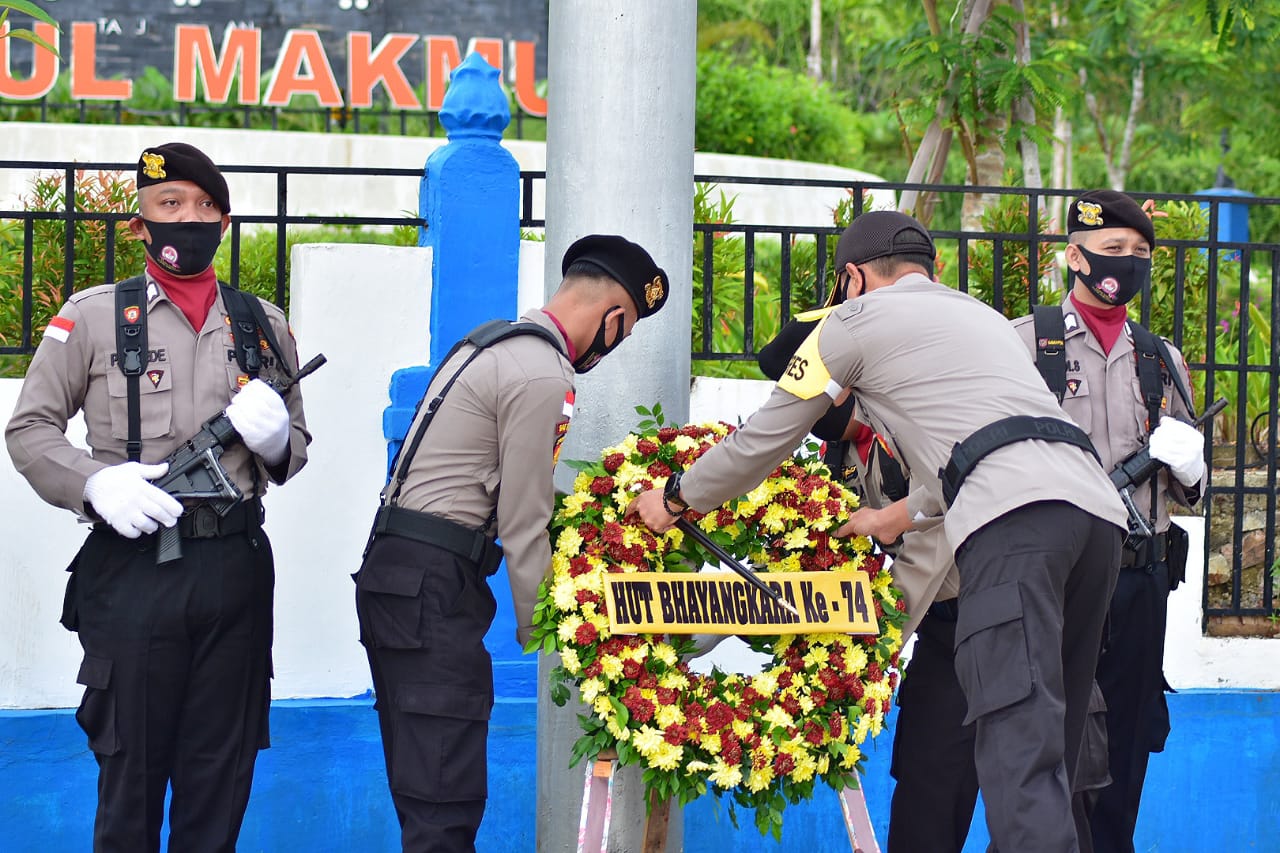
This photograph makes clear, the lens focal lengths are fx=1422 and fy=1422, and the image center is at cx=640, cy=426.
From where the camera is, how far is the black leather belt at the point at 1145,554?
4.17 m

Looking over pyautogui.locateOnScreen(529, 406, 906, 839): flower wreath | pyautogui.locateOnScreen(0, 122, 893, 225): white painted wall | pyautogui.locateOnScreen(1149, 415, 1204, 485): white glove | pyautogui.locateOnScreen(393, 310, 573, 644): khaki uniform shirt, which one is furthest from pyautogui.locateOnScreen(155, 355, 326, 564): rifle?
pyautogui.locateOnScreen(0, 122, 893, 225): white painted wall

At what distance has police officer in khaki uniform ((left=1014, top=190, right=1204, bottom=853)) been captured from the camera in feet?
13.6

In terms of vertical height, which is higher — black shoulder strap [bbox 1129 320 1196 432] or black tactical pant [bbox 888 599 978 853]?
black shoulder strap [bbox 1129 320 1196 432]

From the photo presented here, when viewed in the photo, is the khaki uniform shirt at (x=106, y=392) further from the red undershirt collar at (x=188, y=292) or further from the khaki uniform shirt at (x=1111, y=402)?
the khaki uniform shirt at (x=1111, y=402)

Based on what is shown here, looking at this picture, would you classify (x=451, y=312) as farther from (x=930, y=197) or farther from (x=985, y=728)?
(x=930, y=197)

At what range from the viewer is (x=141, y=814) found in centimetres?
372

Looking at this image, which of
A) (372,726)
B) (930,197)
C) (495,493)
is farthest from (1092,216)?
(930,197)

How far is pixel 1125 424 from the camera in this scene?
4168 millimetres

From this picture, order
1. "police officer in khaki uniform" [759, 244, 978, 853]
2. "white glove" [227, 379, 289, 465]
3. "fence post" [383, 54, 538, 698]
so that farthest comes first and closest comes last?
"fence post" [383, 54, 538, 698] < "police officer in khaki uniform" [759, 244, 978, 853] < "white glove" [227, 379, 289, 465]

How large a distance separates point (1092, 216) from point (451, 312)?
2091mm

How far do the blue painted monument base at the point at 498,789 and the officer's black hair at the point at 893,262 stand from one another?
1957mm

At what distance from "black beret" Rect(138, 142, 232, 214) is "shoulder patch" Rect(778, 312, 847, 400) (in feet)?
5.08

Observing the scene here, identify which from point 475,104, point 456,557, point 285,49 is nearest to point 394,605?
point 456,557

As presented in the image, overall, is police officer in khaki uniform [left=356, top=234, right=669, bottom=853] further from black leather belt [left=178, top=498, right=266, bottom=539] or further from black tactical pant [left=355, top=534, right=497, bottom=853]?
black leather belt [left=178, top=498, right=266, bottom=539]
